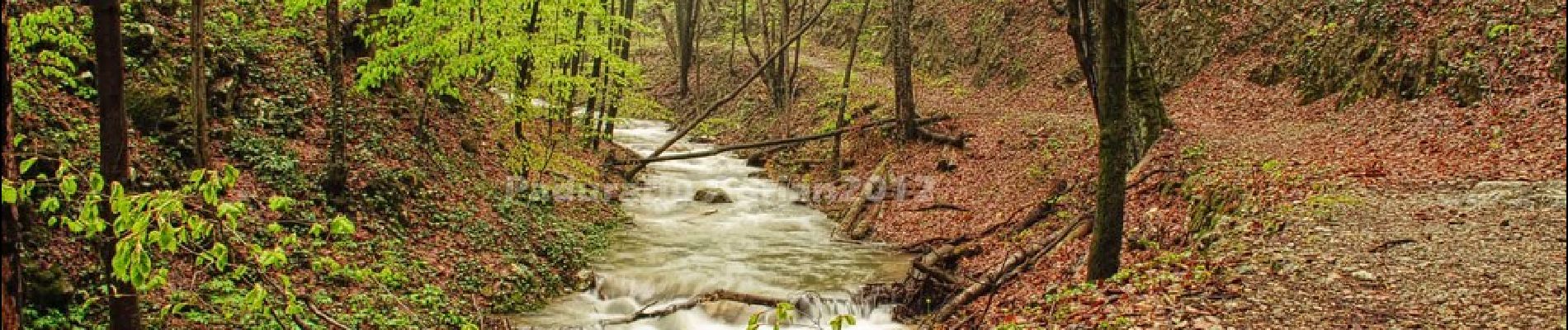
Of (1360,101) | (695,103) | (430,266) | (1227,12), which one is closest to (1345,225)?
(1360,101)

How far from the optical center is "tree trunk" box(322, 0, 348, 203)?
488 inches

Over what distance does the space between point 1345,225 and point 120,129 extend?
37.6 feet

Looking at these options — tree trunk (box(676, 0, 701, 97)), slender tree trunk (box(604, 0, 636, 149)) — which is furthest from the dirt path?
tree trunk (box(676, 0, 701, 97))

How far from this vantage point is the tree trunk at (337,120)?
1240cm

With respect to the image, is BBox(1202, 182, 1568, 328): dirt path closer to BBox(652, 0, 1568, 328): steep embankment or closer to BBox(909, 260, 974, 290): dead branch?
BBox(652, 0, 1568, 328): steep embankment

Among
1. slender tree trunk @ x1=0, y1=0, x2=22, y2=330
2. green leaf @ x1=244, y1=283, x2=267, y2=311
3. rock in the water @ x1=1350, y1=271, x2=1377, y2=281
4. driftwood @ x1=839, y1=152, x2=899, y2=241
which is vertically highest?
slender tree trunk @ x1=0, y1=0, x2=22, y2=330

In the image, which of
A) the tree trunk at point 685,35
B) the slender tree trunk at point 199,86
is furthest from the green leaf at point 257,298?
the tree trunk at point 685,35

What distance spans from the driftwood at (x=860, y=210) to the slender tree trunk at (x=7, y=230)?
16424 millimetres

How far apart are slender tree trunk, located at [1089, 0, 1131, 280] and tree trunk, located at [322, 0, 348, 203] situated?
965cm

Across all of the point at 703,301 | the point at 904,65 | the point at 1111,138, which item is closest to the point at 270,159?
the point at 703,301

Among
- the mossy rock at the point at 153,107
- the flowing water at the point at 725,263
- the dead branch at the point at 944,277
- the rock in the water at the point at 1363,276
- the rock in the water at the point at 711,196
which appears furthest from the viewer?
the rock in the water at the point at 711,196

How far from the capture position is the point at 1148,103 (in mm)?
16812

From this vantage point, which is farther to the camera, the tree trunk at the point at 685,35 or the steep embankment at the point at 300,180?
the tree trunk at the point at 685,35

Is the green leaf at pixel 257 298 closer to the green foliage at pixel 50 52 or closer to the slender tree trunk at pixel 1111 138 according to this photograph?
the green foliage at pixel 50 52
